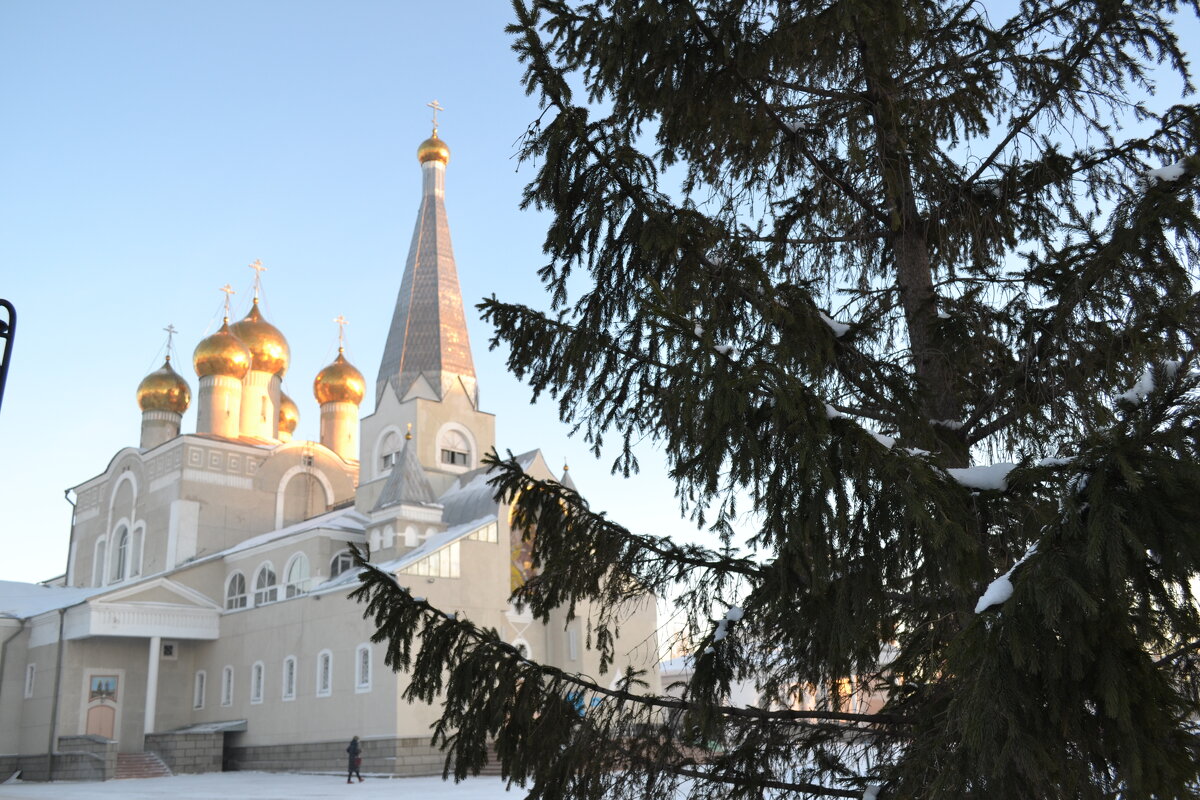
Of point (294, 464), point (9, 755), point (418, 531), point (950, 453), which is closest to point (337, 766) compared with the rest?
point (418, 531)

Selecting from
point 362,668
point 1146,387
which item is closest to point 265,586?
point 362,668

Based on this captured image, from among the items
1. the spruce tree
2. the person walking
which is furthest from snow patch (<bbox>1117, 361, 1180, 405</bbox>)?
the person walking

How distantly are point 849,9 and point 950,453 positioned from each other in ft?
6.51

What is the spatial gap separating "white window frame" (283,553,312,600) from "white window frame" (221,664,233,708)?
9.35 ft

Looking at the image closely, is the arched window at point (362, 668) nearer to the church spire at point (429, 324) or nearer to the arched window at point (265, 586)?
the arched window at point (265, 586)

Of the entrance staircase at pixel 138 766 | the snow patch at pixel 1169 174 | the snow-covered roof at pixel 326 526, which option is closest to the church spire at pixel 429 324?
the snow-covered roof at pixel 326 526

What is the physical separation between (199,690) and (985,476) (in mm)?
31571

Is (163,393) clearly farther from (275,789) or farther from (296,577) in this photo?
(275,789)

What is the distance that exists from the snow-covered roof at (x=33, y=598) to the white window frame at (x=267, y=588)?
404cm

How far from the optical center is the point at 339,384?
40812mm

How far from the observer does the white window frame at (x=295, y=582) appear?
1134 inches

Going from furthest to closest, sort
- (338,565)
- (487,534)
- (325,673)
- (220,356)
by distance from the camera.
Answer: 1. (220,356)
2. (338,565)
3. (487,534)
4. (325,673)

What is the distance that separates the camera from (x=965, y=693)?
292 centimetres

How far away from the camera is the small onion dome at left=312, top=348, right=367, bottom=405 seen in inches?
1607
